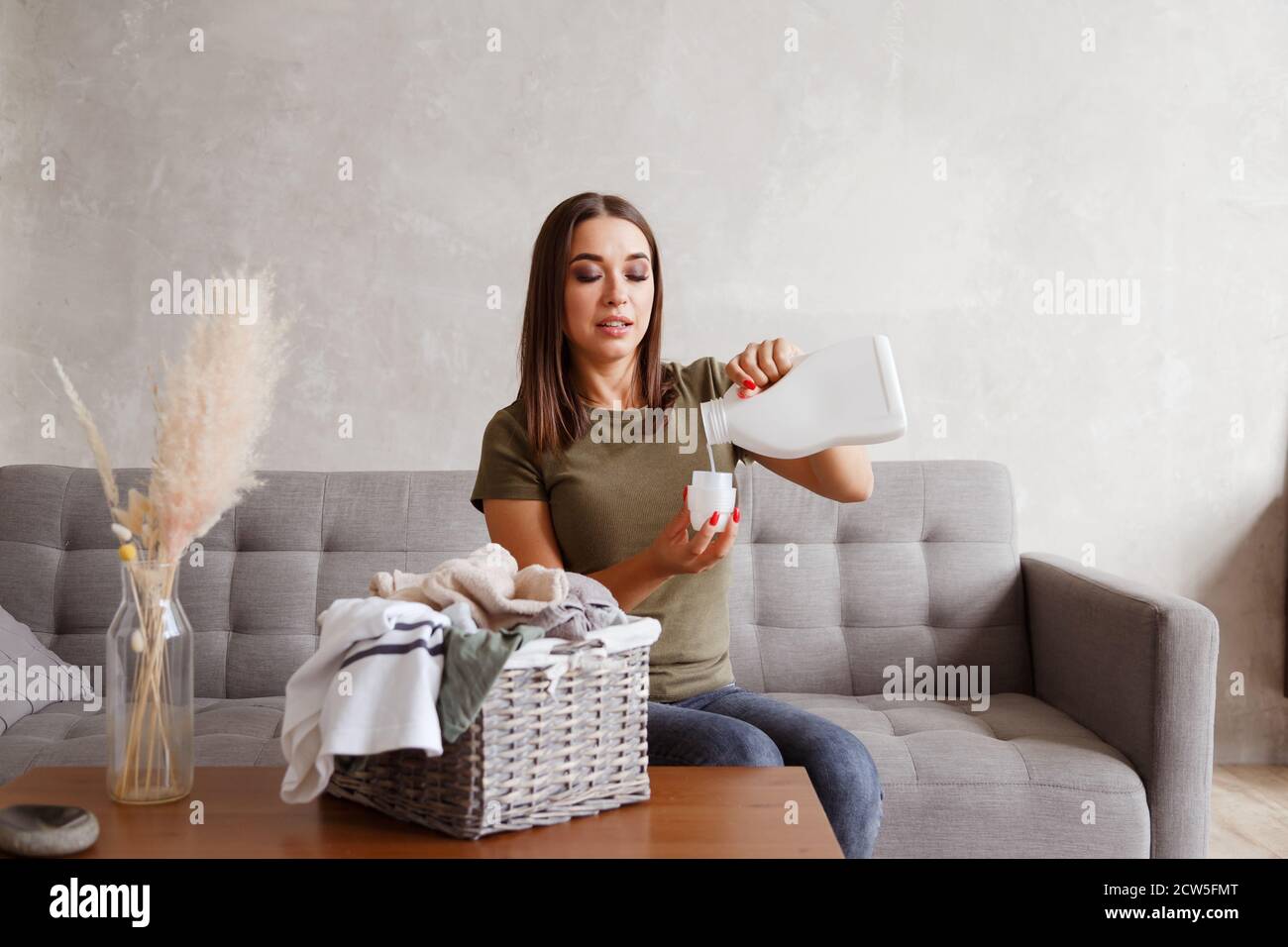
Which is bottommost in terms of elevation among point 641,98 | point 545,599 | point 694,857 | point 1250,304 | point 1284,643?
point 1284,643

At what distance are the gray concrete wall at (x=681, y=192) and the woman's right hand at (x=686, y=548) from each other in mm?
1567

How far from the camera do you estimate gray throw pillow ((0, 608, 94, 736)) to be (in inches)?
77.4

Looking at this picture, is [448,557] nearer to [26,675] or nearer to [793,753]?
[26,675]

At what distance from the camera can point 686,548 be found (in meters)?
1.29

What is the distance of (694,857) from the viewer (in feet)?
2.99

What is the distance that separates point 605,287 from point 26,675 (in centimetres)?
127

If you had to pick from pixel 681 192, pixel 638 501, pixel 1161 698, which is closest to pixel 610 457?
pixel 638 501

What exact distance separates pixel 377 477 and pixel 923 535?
1092 mm

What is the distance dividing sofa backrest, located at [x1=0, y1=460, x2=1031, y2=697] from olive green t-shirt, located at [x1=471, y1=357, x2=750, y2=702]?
0.60 meters

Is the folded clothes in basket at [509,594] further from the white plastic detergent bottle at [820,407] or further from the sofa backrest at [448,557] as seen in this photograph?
the sofa backrest at [448,557]

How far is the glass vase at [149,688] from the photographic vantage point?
997mm

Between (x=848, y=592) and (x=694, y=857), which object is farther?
(x=848, y=592)
